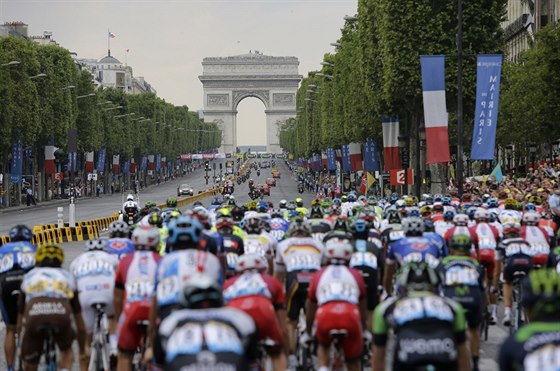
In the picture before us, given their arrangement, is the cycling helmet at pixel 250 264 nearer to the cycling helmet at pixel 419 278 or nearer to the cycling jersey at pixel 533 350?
the cycling helmet at pixel 419 278

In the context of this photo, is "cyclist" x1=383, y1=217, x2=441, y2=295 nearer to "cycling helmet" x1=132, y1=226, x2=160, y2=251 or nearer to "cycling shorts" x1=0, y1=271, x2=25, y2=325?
"cycling helmet" x1=132, y1=226, x2=160, y2=251

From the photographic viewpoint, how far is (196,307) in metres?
7.76

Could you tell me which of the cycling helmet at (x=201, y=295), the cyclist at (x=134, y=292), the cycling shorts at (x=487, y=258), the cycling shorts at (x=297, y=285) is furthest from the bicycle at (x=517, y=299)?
the cycling helmet at (x=201, y=295)

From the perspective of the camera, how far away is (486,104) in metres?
37.2

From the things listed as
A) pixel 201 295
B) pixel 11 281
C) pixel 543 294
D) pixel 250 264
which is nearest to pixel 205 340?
pixel 201 295

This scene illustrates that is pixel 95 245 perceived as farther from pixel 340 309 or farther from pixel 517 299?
pixel 517 299

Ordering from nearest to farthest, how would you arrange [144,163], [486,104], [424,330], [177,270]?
1. [424,330]
2. [177,270]
3. [486,104]
4. [144,163]

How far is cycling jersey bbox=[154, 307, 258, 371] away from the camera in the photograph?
728cm

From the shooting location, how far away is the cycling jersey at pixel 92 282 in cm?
1308

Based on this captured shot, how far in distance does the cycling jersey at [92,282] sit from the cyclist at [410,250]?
308 centimetres

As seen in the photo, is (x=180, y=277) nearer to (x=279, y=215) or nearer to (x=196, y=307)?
(x=196, y=307)

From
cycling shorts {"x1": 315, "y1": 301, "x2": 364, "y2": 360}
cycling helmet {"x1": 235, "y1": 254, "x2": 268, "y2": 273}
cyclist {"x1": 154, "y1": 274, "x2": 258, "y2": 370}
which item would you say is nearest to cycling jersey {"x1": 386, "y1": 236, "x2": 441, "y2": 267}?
cycling shorts {"x1": 315, "y1": 301, "x2": 364, "y2": 360}

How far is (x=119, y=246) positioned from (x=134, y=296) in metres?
3.38

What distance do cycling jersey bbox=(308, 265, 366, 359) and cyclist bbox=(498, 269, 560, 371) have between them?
3.25 metres
